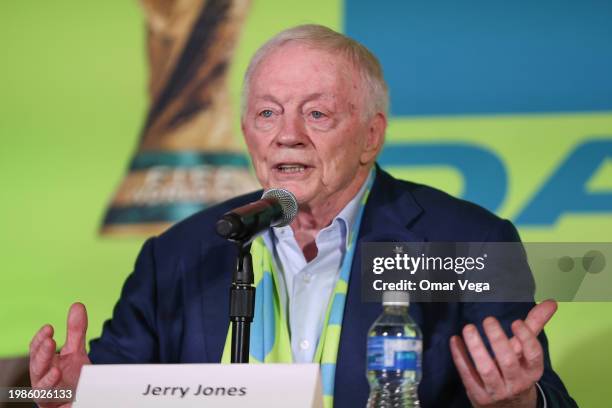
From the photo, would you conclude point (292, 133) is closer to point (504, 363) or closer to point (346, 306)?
point (346, 306)

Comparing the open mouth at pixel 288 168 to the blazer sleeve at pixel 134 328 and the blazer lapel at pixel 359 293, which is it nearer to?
the blazer lapel at pixel 359 293

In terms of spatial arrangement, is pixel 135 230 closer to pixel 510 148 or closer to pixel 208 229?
pixel 208 229

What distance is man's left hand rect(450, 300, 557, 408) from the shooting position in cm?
181

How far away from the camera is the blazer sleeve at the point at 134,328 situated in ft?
8.55

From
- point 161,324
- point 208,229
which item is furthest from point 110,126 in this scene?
point 161,324

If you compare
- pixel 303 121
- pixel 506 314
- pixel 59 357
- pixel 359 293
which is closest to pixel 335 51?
pixel 303 121

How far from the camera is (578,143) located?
3039mm

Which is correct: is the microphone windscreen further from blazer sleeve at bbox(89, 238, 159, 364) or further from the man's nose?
blazer sleeve at bbox(89, 238, 159, 364)

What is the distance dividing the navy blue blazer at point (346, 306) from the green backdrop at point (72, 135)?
1.62ft

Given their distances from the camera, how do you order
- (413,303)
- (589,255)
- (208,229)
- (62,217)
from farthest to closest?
(62,217), (589,255), (208,229), (413,303)

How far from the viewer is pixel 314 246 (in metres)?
2.69

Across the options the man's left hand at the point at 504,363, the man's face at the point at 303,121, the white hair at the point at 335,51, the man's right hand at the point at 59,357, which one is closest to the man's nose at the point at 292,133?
the man's face at the point at 303,121

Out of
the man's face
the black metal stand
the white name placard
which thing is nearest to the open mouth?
the man's face

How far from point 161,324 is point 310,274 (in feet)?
1.38
